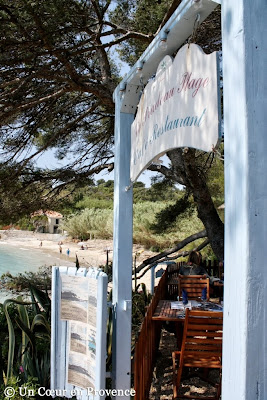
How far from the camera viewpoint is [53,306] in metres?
3.05

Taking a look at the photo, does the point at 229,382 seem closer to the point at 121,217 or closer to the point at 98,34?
the point at 121,217

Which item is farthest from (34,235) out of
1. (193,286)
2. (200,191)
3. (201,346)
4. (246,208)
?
(246,208)

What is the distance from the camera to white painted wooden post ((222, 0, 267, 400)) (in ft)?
4.32

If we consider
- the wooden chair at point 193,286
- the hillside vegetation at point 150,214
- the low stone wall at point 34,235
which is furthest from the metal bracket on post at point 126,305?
the low stone wall at point 34,235

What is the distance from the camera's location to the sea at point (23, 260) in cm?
2353

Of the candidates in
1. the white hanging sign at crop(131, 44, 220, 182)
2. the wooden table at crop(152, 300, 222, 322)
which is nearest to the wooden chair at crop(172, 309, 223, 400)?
the wooden table at crop(152, 300, 222, 322)

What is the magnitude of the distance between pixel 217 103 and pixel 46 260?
83.9 ft

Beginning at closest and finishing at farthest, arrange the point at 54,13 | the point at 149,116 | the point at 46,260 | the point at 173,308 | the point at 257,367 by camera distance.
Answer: the point at 257,367, the point at 149,116, the point at 173,308, the point at 54,13, the point at 46,260

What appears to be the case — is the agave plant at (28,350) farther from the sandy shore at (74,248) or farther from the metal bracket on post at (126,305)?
the sandy shore at (74,248)

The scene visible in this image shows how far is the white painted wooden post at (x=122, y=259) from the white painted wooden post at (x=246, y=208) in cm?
170

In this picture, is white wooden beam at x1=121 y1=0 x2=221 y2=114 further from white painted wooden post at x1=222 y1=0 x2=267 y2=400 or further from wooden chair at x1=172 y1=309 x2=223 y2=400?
wooden chair at x1=172 y1=309 x2=223 y2=400

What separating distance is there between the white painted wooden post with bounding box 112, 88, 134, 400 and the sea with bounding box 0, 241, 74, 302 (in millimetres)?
19441

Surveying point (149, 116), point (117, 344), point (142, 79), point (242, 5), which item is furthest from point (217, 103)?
point (117, 344)

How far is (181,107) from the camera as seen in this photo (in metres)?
2.03
